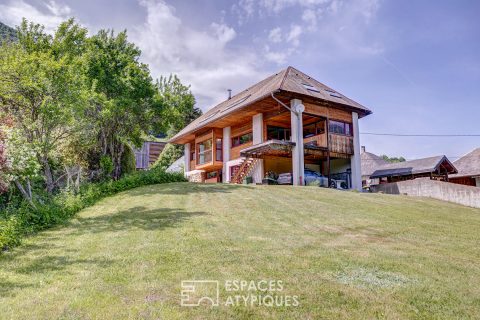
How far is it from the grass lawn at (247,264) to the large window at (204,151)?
17.6 m

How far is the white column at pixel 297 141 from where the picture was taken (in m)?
20.1

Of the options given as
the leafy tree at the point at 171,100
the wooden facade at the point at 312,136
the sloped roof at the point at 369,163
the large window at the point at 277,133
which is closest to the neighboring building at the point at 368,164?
the sloped roof at the point at 369,163

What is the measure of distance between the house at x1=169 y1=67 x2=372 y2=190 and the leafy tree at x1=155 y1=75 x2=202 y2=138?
221cm

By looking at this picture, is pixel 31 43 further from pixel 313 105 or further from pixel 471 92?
pixel 471 92

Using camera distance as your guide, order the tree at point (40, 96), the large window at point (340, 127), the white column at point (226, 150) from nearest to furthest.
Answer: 1. the tree at point (40, 96)
2. the large window at point (340, 127)
3. the white column at point (226, 150)

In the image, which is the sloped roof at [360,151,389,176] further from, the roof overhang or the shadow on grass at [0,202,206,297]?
the shadow on grass at [0,202,206,297]

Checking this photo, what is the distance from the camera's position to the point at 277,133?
2473 cm

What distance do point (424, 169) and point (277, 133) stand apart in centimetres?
1222

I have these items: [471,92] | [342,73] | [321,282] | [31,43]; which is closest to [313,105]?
[342,73]

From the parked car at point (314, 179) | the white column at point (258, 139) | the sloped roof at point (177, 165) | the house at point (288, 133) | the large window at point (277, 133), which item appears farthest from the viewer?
the sloped roof at point (177, 165)

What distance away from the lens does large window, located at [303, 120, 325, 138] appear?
22.9 m

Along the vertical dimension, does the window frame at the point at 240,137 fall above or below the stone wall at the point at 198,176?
above
